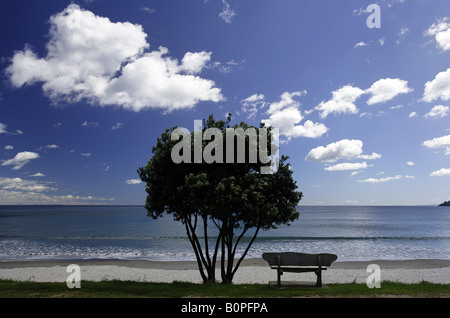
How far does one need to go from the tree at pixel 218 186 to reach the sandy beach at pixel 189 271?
8.29m

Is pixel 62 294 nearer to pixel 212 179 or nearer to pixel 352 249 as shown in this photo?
pixel 212 179

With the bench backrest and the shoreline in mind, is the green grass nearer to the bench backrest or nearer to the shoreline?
the bench backrest

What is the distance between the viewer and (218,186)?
1127 cm

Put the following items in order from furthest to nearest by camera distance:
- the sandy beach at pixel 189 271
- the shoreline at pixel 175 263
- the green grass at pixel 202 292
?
the shoreline at pixel 175 263 → the sandy beach at pixel 189 271 → the green grass at pixel 202 292

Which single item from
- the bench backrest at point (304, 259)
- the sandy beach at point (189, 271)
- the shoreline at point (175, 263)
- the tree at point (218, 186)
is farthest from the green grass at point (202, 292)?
the shoreline at point (175, 263)

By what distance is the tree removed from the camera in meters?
11.8

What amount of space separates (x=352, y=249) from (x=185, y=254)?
2263 cm

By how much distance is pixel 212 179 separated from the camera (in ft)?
40.6

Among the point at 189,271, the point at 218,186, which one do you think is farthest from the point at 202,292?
the point at 189,271

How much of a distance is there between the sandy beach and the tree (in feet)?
27.2

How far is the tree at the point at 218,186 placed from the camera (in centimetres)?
1177

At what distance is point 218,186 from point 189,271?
16.0m

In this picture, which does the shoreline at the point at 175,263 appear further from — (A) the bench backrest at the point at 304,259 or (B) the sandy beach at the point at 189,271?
(A) the bench backrest at the point at 304,259
